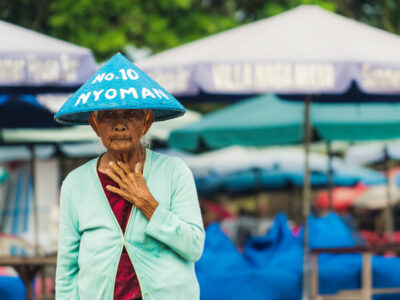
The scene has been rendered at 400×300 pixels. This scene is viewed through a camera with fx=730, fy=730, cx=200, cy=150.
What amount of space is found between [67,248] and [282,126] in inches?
188

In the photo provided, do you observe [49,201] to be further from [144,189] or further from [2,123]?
[144,189]

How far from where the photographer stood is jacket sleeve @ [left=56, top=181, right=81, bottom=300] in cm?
275

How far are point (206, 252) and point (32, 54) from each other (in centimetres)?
225

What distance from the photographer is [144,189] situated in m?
2.65

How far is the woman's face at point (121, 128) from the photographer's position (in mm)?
2721

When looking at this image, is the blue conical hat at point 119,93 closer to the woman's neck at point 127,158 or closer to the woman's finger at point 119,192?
the woman's neck at point 127,158

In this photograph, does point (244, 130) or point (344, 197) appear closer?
point (244, 130)

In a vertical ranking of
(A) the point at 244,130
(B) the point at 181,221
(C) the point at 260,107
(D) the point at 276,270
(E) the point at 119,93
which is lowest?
(D) the point at 276,270

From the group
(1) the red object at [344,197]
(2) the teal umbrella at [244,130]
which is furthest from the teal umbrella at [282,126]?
(1) the red object at [344,197]

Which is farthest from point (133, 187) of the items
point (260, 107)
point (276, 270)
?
point (260, 107)

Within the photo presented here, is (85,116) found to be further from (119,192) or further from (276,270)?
(276,270)

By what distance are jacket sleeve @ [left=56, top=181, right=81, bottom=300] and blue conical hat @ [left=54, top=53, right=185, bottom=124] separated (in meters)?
0.32

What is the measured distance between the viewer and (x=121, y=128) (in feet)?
8.93

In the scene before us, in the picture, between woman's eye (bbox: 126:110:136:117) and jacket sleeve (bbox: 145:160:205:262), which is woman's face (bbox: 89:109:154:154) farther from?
jacket sleeve (bbox: 145:160:205:262)
